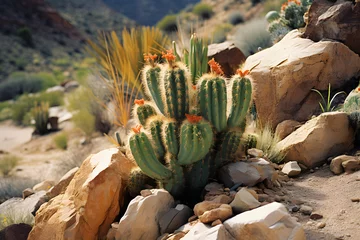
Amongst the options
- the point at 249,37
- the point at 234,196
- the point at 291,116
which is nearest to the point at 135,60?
the point at 249,37

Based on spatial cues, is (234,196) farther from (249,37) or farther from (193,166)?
(249,37)

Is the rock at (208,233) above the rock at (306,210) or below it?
above

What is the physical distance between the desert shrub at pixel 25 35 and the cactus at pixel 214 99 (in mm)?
33115

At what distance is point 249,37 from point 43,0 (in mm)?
34682

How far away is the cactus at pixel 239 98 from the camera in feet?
15.6

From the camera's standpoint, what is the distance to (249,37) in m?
11.4

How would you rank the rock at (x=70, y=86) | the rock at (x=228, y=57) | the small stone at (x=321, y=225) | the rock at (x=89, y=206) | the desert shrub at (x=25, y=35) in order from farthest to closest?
the desert shrub at (x=25, y=35) < the rock at (x=70, y=86) < the rock at (x=228, y=57) < the rock at (x=89, y=206) < the small stone at (x=321, y=225)

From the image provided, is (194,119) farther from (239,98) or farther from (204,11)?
(204,11)

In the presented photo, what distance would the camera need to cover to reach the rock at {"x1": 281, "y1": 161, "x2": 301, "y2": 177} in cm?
512

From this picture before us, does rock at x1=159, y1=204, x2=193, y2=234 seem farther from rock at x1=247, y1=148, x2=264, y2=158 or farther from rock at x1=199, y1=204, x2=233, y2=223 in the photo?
rock at x1=247, y1=148, x2=264, y2=158

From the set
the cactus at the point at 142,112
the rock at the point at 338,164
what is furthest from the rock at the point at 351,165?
the cactus at the point at 142,112

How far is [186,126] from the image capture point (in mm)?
4340

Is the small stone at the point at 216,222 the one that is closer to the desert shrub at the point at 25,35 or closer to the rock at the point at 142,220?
the rock at the point at 142,220

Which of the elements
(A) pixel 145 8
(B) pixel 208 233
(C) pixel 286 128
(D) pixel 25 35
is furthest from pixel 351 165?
(A) pixel 145 8
